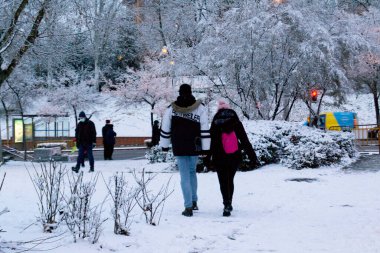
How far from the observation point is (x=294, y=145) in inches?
545

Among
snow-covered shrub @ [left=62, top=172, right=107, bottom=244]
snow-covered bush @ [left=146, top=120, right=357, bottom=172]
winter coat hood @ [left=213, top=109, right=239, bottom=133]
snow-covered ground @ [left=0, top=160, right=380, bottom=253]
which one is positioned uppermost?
winter coat hood @ [left=213, top=109, right=239, bottom=133]

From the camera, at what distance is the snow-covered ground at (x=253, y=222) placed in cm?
493

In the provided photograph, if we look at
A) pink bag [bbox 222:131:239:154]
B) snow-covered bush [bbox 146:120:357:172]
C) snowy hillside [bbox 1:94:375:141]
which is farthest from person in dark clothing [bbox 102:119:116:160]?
snowy hillside [bbox 1:94:375:141]

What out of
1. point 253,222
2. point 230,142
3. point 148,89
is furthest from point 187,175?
point 148,89

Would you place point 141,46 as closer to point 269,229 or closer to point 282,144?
point 282,144

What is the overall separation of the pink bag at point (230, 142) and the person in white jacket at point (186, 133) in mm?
246

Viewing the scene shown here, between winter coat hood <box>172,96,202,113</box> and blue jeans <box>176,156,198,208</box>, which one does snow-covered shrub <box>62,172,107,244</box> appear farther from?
winter coat hood <box>172,96,202,113</box>

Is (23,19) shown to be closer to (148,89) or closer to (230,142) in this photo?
(230,142)

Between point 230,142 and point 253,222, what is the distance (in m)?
1.22

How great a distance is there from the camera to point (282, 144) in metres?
14.0

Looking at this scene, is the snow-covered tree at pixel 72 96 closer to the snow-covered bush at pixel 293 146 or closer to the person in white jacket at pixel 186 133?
the snow-covered bush at pixel 293 146

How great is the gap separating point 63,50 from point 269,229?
12544 millimetres

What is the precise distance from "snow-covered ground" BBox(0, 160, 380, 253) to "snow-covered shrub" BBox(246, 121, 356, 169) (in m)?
2.54

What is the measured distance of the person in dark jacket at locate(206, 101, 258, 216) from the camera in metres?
7.06
